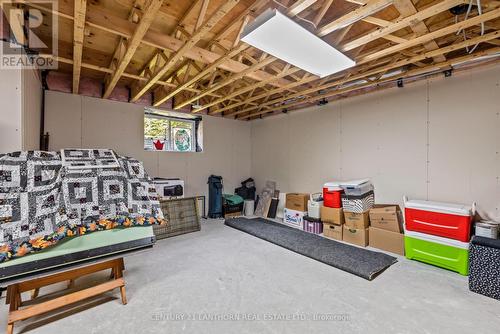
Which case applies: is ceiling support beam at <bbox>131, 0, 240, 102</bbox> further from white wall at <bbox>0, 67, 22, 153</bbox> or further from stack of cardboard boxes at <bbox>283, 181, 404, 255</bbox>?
stack of cardboard boxes at <bbox>283, 181, 404, 255</bbox>

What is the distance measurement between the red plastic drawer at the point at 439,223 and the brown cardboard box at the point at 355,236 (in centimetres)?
65

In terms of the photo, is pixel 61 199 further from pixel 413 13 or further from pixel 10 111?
pixel 413 13

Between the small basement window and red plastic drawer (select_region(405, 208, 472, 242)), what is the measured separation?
15.1 feet

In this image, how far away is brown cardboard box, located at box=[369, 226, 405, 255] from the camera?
3.32 m

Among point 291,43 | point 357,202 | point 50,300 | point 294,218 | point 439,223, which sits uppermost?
point 291,43

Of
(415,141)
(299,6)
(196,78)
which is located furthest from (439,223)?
(196,78)

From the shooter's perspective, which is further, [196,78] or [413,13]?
[196,78]

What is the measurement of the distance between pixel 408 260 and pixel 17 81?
17.2 ft

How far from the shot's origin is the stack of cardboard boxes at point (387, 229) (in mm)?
3362

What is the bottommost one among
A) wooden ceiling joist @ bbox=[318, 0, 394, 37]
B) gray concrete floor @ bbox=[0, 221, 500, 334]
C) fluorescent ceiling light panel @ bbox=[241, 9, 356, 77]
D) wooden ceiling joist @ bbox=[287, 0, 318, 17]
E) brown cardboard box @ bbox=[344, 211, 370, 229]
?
gray concrete floor @ bbox=[0, 221, 500, 334]

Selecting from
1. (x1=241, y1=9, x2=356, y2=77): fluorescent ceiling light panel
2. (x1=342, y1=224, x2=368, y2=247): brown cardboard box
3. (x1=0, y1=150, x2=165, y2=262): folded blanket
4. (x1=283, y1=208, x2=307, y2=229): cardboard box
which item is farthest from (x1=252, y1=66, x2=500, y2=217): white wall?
(x1=0, y1=150, x2=165, y2=262): folded blanket

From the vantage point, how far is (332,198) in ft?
13.1

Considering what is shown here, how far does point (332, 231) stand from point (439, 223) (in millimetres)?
1573

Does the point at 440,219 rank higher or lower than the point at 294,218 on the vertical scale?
higher
